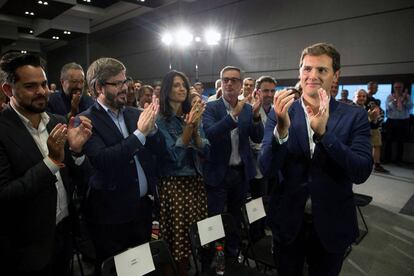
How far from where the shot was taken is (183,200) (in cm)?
205

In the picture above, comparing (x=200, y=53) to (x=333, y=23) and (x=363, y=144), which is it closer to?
(x=333, y=23)

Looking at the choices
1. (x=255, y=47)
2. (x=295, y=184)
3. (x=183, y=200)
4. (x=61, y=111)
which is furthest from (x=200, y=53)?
(x=295, y=184)

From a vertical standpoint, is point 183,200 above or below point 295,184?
below

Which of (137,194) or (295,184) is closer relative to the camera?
→ (295,184)

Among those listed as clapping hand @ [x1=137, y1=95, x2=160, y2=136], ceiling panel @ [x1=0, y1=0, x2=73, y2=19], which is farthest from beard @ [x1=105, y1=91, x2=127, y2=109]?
ceiling panel @ [x1=0, y1=0, x2=73, y2=19]

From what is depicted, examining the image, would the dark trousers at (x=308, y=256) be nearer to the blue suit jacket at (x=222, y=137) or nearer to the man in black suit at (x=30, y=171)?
the blue suit jacket at (x=222, y=137)

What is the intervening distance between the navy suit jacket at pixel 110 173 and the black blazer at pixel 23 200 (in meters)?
0.28

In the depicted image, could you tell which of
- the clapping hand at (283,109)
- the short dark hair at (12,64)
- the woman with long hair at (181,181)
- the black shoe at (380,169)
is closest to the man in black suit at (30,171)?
the short dark hair at (12,64)

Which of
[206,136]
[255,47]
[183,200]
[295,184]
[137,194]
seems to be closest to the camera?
[295,184]

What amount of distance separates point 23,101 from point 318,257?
164 centimetres

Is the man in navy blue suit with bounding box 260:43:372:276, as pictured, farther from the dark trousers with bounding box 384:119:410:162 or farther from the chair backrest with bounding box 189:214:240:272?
the dark trousers with bounding box 384:119:410:162

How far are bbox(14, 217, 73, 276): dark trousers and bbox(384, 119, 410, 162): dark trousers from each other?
20.2ft

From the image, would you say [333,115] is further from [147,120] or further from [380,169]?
[380,169]

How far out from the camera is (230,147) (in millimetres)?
2426
